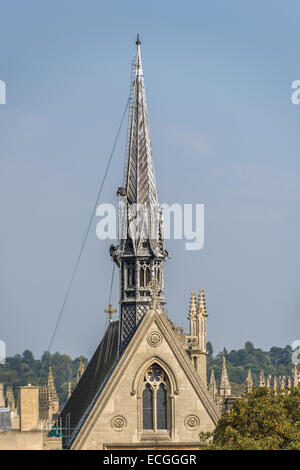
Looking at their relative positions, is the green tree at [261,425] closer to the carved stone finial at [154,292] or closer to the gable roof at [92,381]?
the carved stone finial at [154,292]

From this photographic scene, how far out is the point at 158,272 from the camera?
306ft

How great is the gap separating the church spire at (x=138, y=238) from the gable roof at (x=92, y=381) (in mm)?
1923

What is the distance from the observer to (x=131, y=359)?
290 feet

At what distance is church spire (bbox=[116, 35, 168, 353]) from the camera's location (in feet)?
303

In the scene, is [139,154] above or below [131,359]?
above

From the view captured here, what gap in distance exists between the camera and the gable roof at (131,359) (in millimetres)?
87688

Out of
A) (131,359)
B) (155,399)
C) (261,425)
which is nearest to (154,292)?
(131,359)

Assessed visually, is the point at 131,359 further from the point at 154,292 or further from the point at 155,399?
the point at 154,292

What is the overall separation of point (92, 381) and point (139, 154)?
14.8m

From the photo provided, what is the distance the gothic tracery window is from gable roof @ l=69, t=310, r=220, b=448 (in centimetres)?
153

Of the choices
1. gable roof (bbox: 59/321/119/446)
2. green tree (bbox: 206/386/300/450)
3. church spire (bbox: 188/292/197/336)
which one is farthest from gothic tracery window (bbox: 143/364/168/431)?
green tree (bbox: 206/386/300/450)

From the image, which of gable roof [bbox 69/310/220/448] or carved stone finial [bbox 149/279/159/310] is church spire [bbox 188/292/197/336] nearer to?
carved stone finial [bbox 149/279/159/310]
